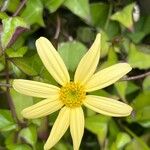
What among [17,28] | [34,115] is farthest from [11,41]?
[34,115]

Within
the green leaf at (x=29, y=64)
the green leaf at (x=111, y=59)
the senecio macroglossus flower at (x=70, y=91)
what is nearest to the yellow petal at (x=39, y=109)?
the senecio macroglossus flower at (x=70, y=91)

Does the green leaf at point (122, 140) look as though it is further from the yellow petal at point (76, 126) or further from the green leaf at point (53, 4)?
the green leaf at point (53, 4)

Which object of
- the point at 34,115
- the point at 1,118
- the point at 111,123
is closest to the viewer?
the point at 34,115

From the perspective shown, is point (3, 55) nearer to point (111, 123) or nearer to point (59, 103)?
point (59, 103)

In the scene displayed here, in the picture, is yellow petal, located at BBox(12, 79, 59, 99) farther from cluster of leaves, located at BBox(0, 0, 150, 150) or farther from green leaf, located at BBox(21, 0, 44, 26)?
green leaf, located at BBox(21, 0, 44, 26)

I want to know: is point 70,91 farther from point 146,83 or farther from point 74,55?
point 146,83

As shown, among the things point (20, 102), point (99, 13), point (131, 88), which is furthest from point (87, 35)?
point (20, 102)
